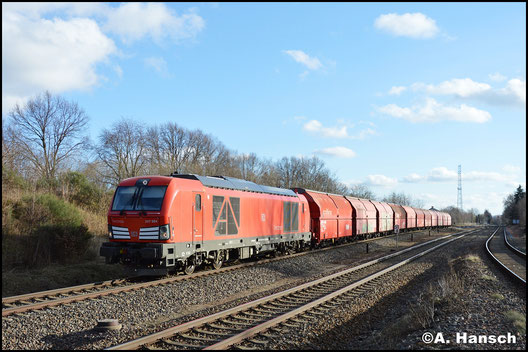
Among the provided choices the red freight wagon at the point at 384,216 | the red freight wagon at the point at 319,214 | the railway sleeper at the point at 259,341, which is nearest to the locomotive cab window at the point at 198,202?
the railway sleeper at the point at 259,341

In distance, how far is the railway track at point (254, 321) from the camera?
7414mm

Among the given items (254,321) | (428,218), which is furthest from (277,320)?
(428,218)

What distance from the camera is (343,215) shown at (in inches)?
1235

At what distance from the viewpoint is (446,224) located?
87.7 m

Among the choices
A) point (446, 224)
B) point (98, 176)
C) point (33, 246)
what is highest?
point (98, 176)

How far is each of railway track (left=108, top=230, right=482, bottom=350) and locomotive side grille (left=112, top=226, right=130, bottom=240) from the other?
5.47m

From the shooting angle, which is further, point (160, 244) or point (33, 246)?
point (33, 246)

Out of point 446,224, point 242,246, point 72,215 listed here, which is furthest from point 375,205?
point 446,224

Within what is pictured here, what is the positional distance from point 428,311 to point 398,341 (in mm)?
2102

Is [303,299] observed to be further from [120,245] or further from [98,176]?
[98,176]

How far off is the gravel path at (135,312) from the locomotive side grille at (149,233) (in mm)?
1611

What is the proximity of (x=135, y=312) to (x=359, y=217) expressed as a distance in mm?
27077

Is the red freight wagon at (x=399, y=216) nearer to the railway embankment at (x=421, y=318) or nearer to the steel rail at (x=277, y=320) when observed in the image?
the railway embankment at (x=421, y=318)

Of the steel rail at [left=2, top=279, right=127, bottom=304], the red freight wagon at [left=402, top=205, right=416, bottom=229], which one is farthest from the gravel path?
the red freight wagon at [left=402, top=205, right=416, bottom=229]
